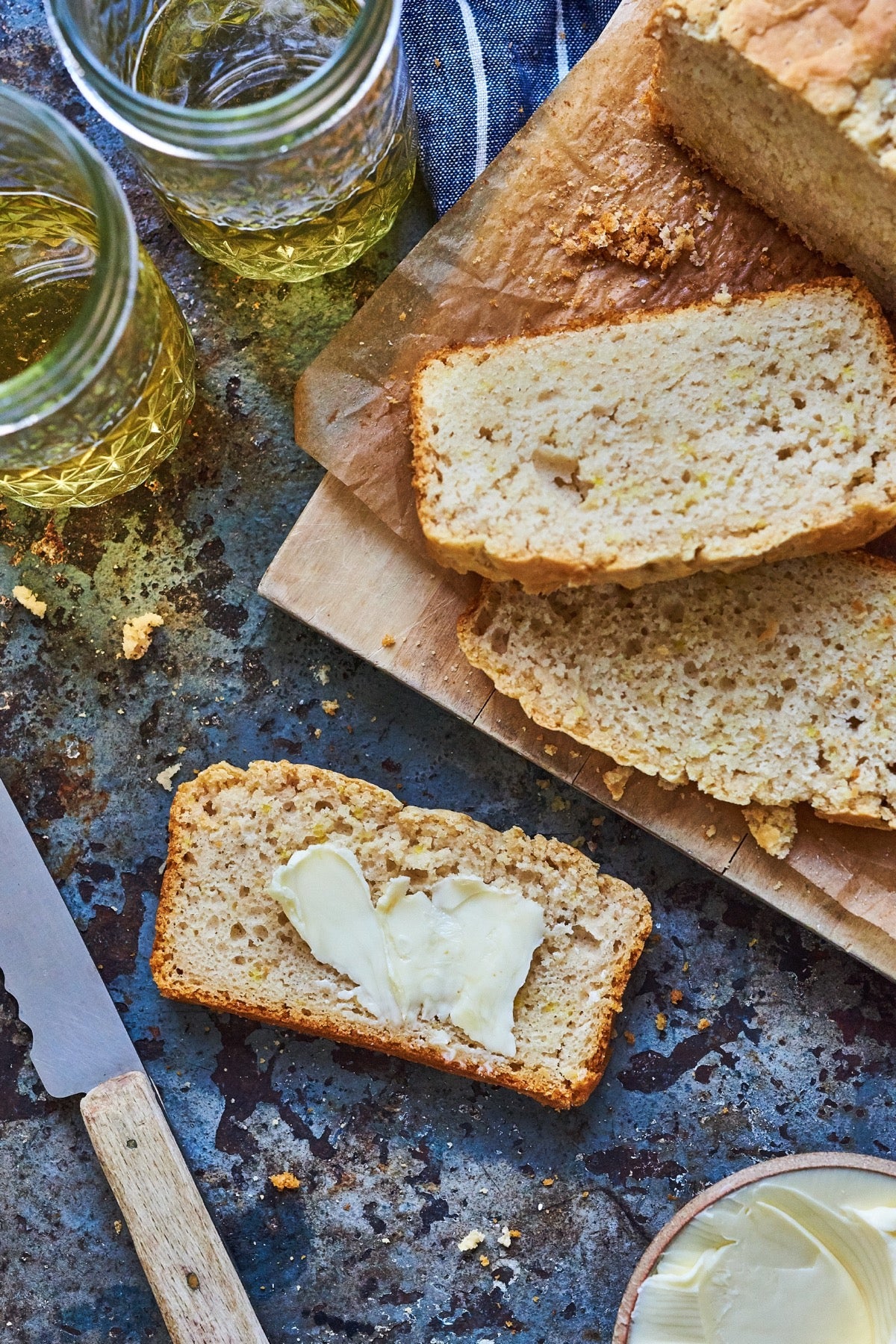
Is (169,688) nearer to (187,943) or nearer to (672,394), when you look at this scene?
(187,943)

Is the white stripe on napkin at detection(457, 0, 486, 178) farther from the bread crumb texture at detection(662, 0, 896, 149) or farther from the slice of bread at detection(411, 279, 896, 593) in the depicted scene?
the bread crumb texture at detection(662, 0, 896, 149)

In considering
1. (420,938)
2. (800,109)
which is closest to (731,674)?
(420,938)

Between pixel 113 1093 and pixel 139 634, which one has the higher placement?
pixel 139 634

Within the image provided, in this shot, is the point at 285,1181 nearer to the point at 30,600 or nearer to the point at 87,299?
the point at 30,600

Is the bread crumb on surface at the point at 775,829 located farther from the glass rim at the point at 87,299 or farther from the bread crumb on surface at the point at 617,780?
the glass rim at the point at 87,299

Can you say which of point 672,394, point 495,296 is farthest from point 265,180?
point 672,394
